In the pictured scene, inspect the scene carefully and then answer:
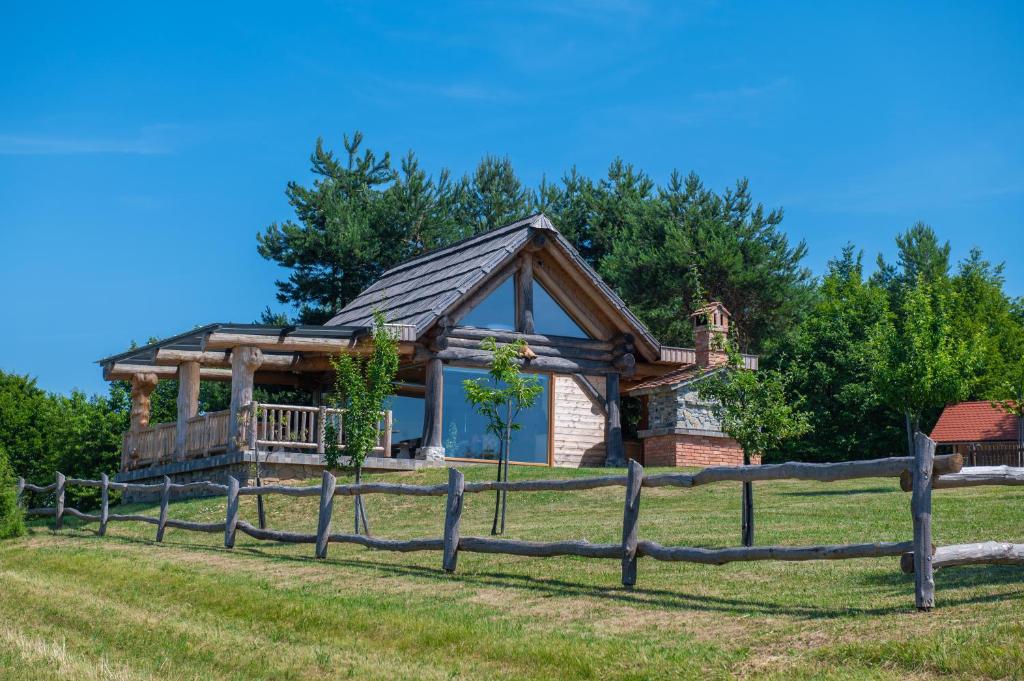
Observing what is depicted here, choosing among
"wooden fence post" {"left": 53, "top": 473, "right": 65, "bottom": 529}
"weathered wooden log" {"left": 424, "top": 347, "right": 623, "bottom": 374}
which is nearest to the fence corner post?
"wooden fence post" {"left": 53, "top": 473, "right": 65, "bottom": 529}

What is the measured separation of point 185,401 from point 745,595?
20.4 m

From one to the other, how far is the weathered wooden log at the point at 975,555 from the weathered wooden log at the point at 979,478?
58 centimetres

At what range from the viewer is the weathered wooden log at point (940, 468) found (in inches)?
437

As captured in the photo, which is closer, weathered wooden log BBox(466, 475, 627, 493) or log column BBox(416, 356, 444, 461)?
weathered wooden log BBox(466, 475, 627, 493)

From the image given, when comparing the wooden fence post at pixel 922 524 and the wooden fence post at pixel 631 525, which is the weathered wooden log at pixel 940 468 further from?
the wooden fence post at pixel 631 525

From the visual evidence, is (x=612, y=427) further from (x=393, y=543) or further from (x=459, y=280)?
(x=393, y=543)

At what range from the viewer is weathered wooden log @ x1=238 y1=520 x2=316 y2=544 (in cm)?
1830

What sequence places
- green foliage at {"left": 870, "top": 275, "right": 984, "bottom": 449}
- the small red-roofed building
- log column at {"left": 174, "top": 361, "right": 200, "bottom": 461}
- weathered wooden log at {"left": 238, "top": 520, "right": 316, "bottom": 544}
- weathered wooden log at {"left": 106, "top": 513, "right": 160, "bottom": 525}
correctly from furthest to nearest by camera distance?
the small red-roofed building, green foliage at {"left": 870, "top": 275, "right": 984, "bottom": 449}, log column at {"left": 174, "top": 361, "right": 200, "bottom": 461}, weathered wooden log at {"left": 106, "top": 513, "right": 160, "bottom": 525}, weathered wooden log at {"left": 238, "top": 520, "right": 316, "bottom": 544}

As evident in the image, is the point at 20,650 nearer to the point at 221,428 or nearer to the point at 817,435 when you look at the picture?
the point at 221,428

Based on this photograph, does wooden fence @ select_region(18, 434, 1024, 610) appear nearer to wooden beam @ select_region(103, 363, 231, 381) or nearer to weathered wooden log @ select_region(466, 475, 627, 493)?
weathered wooden log @ select_region(466, 475, 627, 493)

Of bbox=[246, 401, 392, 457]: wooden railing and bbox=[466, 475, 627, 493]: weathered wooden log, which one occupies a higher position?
bbox=[246, 401, 392, 457]: wooden railing

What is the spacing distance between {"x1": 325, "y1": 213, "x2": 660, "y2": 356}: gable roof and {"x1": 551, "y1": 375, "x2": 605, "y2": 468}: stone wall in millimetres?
2166

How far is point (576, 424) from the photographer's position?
31328mm

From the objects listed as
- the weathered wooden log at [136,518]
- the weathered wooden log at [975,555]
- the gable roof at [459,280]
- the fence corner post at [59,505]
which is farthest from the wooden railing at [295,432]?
the weathered wooden log at [975,555]
